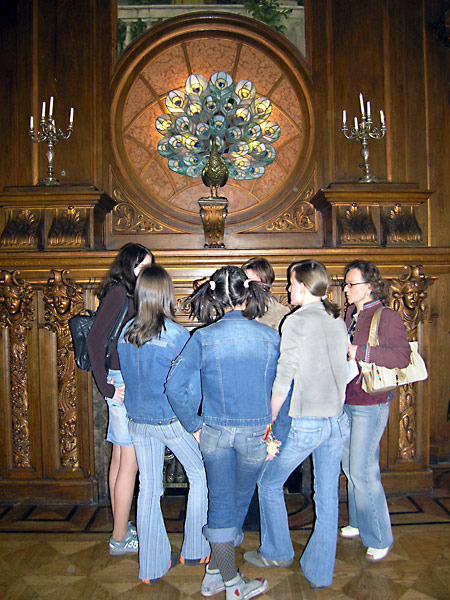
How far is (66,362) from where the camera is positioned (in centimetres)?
353

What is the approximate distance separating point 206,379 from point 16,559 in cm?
164

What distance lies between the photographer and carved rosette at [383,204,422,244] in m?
3.74

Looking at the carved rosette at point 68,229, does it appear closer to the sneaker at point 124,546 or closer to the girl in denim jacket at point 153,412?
the girl in denim jacket at point 153,412

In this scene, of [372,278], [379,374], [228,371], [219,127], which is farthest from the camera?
[219,127]

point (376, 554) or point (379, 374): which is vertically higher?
point (379, 374)

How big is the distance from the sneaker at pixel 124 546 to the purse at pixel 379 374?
5.18 feet

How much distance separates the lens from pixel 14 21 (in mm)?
3918

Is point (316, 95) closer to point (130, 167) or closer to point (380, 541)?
point (130, 167)

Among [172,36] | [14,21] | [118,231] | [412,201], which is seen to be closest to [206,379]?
[118,231]

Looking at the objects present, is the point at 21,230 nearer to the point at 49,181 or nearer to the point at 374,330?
the point at 49,181

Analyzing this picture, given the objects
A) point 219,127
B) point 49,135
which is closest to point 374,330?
point 219,127

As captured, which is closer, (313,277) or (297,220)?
(313,277)

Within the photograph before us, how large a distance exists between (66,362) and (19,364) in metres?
0.37

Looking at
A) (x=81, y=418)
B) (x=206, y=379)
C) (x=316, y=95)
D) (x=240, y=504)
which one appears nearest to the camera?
(x=206, y=379)
